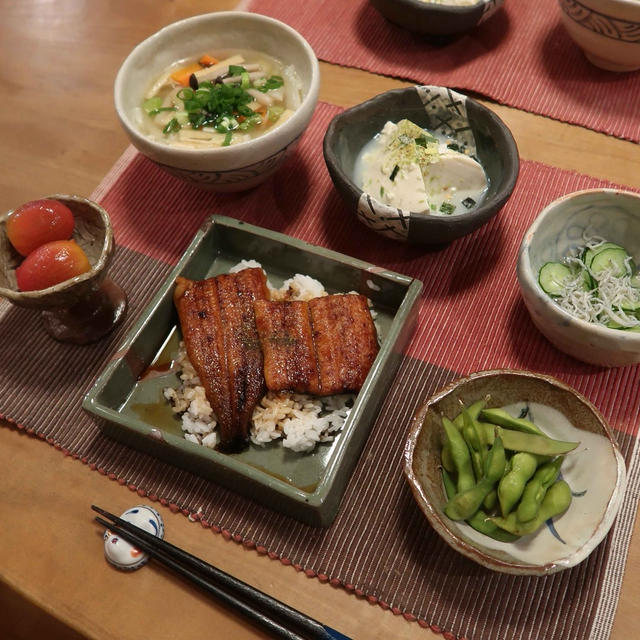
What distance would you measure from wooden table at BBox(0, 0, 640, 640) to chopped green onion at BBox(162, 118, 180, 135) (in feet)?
1.28

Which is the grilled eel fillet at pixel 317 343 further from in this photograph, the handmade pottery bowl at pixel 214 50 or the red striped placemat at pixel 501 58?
the red striped placemat at pixel 501 58

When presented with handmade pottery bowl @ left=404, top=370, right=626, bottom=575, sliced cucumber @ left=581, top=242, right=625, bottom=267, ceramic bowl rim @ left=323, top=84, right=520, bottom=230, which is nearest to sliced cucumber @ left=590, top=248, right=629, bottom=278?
sliced cucumber @ left=581, top=242, right=625, bottom=267

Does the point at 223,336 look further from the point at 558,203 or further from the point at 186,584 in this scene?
the point at 558,203

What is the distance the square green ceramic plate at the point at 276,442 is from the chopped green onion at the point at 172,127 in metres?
0.37

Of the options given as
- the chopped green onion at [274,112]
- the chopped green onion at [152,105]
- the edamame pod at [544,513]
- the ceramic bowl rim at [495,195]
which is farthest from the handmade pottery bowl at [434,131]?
the edamame pod at [544,513]

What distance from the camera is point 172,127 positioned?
6.31 ft

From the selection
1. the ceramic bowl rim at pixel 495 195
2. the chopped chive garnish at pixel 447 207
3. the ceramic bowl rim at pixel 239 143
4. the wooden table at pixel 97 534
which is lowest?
the wooden table at pixel 97 534

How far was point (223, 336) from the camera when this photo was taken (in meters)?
1.61

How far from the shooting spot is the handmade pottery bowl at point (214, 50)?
5.63 ft

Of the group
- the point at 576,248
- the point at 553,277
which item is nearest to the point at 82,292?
the point at 553,277

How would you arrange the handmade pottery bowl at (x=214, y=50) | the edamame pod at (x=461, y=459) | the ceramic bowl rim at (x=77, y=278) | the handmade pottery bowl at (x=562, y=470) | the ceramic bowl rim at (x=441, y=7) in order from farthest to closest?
the ceramic bowl rim at (x=441, y=7) < the handmade pottery bowl at (x=214, y=50) < the ceramic bowl rim at (x=77, y=278) < the edamame pod at (x=461, y=459) < the handmade pottery bowl at (x=562, y=470)

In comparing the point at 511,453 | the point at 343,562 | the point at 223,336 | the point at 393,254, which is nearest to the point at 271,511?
the point at 343,562

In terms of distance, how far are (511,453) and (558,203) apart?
70 cm

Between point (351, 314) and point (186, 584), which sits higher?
point (351, 314)
